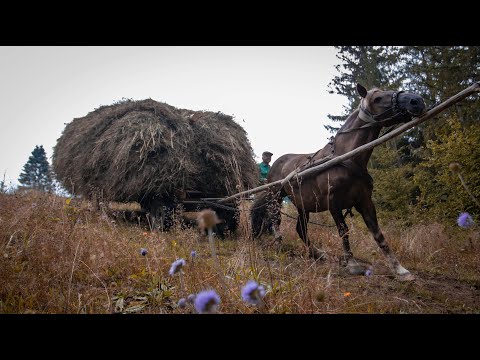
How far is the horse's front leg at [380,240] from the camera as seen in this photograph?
293 centimetres

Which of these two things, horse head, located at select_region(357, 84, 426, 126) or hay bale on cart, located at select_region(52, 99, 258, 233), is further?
hay bale on cart, located at select_region(52, 99, 258, 233)

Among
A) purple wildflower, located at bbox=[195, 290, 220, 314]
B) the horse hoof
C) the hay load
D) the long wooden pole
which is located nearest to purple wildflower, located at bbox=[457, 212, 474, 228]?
the long wooden pole

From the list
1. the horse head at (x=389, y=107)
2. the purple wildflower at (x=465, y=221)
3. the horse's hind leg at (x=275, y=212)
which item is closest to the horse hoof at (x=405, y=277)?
the purple wildflower at (x=465, y=221)

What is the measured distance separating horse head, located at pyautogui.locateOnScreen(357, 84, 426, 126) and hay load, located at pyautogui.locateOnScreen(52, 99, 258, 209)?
6.85 feet

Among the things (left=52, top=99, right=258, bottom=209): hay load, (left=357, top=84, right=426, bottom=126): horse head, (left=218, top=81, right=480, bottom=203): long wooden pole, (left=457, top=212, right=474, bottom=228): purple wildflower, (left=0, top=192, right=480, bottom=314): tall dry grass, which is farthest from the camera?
(left=52, top=99, right=258, bottom=209): hay load

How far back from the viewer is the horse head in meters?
2.55

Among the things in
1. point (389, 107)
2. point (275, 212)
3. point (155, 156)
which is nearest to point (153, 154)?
point (155, 156)

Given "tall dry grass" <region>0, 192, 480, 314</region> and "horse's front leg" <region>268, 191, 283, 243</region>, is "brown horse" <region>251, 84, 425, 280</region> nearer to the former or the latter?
"horse's front leg" <region>268, 191, 283, 243</region>

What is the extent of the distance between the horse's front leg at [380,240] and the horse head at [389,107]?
1016mm

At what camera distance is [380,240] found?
312 cm

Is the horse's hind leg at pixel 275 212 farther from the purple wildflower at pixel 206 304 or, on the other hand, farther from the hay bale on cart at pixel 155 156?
the purple wildflower at pixel 206 304

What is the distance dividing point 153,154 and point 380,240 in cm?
398
